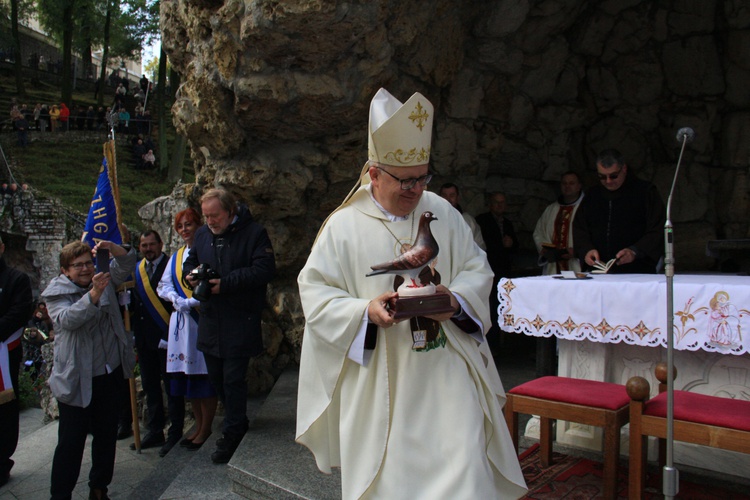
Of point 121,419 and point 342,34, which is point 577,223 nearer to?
point 342,34

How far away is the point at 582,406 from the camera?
3377 mm

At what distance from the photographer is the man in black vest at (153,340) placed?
5.76 m

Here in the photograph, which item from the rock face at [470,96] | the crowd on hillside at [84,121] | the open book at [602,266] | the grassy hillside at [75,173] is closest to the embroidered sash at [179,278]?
the rock face at [470,96]

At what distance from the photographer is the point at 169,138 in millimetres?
29422

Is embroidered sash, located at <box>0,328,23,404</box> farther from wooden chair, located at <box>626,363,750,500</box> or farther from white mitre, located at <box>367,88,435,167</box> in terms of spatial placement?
wooden chair, located at <box>626,363,750,500</box>

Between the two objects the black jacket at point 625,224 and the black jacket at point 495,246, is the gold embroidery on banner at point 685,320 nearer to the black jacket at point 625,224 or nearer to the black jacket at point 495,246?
the black jacket at point 625,224

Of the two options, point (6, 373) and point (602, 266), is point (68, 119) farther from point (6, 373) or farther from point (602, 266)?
point (602, 266)

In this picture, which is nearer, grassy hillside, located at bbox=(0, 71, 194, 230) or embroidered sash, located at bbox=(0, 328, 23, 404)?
embroidered sash, located at bbox=(0, 328, 23, 404)

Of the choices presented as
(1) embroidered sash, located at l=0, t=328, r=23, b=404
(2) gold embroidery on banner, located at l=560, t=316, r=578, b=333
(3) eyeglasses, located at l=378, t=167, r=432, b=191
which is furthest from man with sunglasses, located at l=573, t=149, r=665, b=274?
(1) embroidered sash, located at l=0, t=328, r=23, b=404

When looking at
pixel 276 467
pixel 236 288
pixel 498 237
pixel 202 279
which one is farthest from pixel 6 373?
pixel 498 237

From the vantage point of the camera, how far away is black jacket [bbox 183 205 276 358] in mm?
4754

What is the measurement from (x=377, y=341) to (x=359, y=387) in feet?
0.65

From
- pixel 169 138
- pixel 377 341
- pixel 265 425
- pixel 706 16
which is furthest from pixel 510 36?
pixel 169 138

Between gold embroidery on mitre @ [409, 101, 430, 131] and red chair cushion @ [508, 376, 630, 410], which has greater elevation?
gold embroidery on mitre @ [409, 101, 430, 131]
